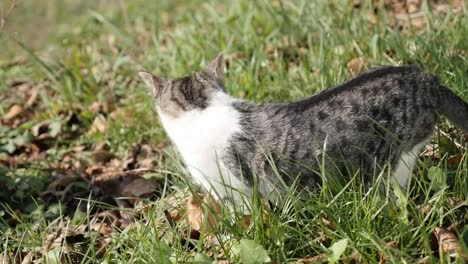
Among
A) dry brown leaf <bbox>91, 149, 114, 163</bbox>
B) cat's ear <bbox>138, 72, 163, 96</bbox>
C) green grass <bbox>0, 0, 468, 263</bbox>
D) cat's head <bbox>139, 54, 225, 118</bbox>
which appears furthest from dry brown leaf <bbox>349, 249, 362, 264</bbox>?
dry brown leaf <bbox>91, 149, 114, 163</bbox>

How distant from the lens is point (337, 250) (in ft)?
8.93

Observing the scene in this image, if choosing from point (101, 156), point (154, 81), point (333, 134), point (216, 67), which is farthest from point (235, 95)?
point (333, 134)

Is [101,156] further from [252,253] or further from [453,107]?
[453,107]

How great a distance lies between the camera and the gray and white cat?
336 cm

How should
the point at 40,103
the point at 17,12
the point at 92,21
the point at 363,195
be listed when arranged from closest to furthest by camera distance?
the point at 363,195, the point at 40,103, the point at 92,21, the point at 17,12

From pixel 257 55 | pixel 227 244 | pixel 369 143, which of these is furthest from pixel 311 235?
pixel 257 55

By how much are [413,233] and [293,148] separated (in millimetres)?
811

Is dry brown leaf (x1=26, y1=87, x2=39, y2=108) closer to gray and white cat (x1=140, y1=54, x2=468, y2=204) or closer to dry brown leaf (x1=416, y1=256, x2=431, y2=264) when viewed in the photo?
gray and white cat (x1=140, y1=54, x2=468, y2=204)

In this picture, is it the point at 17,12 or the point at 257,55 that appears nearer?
the point at 257,55

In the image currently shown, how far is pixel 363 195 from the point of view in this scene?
326 cm

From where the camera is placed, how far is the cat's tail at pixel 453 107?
3.40m

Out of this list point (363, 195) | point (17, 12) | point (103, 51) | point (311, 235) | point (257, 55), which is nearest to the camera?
point (311, 235)

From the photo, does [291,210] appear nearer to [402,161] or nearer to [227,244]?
[227,244]

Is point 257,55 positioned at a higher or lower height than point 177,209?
higher
